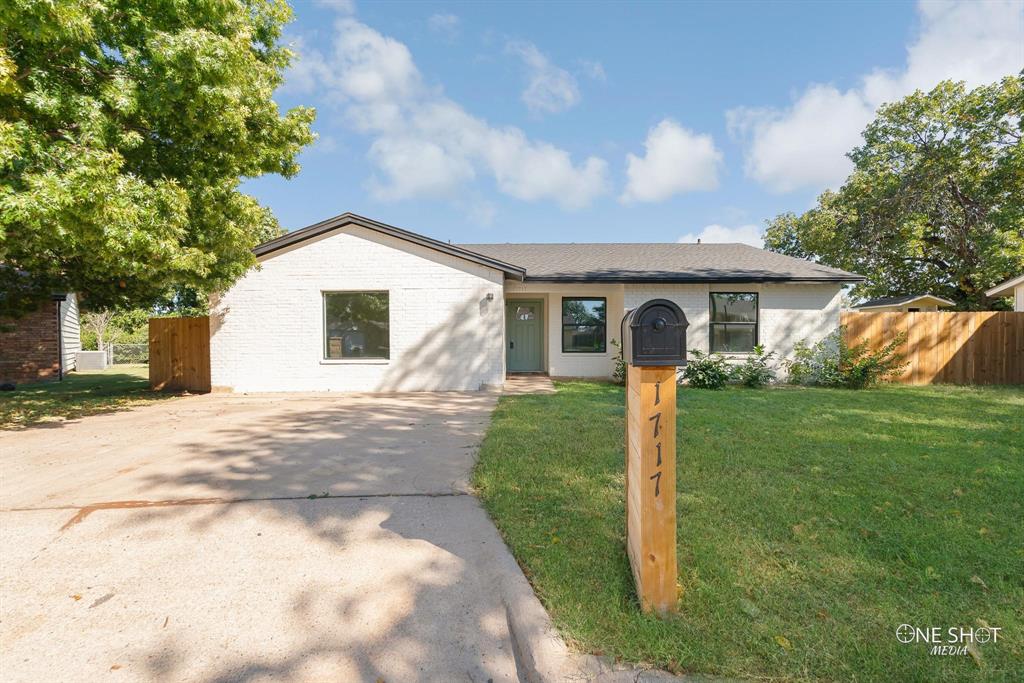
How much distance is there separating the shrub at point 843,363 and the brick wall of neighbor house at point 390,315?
25.0 ft

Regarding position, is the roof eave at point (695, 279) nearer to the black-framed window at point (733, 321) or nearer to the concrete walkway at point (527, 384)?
the black-framed window at point (733, 321)

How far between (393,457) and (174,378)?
10120 millimetres

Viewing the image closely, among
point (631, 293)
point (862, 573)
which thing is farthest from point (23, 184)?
point (631, 293)

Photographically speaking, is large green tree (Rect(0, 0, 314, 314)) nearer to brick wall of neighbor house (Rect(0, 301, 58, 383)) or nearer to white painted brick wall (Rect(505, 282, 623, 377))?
white painted brick wall (Rect(505, 282, 623, 377))

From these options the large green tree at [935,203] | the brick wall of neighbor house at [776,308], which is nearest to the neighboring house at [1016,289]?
the large green tree at [935,203]

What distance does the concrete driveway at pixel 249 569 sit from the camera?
2.09m

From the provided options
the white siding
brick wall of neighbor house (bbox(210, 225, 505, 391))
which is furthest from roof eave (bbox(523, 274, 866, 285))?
the white siding

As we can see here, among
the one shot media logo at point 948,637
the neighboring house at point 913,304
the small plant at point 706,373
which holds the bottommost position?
the one shot media logo at point 948,637

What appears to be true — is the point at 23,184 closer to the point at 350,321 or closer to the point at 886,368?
the point at 350,321

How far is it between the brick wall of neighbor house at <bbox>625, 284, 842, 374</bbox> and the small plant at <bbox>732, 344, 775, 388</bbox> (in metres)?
0.38

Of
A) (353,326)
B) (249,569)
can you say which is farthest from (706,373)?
(249,569)

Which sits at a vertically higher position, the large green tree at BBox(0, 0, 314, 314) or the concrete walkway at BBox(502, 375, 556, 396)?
the large green tree at BBox(0, 0, 314, 314)

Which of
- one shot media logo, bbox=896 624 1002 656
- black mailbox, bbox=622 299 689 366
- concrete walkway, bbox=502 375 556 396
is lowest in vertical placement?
one shot media logo, bbox=896 624 1002 656

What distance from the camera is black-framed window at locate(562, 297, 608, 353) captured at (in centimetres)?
1232
